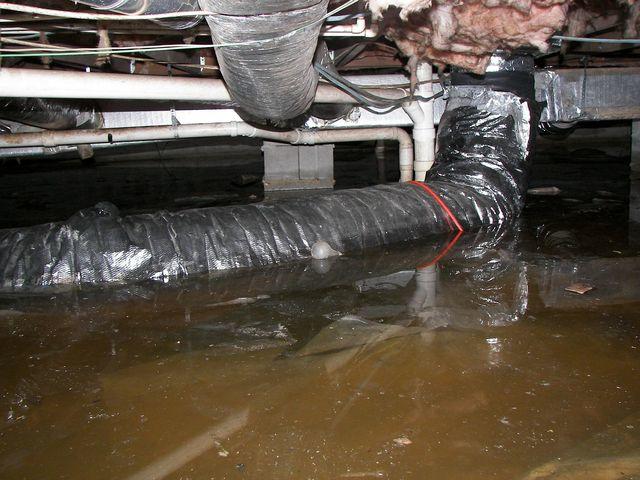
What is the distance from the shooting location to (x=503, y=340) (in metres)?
1.79

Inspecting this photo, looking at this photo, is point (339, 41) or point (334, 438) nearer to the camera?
point (334, 438)

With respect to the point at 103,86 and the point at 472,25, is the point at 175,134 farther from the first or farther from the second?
the point at 472,25

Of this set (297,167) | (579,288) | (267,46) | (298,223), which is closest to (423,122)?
(298,223)

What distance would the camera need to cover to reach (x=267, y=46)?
1.66 meters

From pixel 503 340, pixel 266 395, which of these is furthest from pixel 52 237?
pixel 503 340

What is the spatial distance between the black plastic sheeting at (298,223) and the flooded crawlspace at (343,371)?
0.39 ft

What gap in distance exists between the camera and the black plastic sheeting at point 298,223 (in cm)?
255

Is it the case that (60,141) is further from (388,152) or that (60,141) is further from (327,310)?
(388,152)

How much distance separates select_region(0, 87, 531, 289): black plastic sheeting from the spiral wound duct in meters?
0.78

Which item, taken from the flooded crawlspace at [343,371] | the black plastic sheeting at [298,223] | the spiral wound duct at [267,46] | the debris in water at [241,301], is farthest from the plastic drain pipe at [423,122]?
the debris in water at [241,301]

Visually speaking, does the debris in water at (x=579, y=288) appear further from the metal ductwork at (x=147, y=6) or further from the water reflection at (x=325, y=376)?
the metal ductwork at (x=147, y=6)

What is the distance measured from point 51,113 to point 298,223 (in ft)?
6.68

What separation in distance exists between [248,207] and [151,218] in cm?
53

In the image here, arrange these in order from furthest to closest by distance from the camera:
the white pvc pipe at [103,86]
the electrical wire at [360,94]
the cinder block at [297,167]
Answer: the cinder block at [297,167]
the electrical wire at [360,94]
the white pvc pipe at [103,86]
